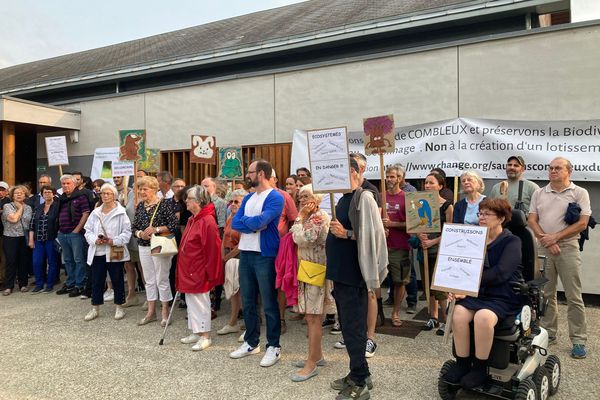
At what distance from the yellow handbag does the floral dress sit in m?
0.04

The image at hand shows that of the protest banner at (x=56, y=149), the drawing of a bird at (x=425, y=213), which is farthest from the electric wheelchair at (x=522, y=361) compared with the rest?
the protest banner at (x=56, y=149)

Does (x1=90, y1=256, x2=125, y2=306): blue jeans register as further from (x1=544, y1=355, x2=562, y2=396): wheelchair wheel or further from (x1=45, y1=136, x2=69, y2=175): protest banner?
(x1=544, y1=355, x2=562, y2=396): wheelchair wheel

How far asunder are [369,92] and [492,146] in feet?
8.08

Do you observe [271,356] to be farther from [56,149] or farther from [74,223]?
[56,149]

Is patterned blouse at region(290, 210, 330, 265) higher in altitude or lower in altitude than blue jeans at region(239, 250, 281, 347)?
higher

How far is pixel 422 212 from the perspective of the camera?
16.7 ft

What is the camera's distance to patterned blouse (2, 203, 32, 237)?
25.3 feet

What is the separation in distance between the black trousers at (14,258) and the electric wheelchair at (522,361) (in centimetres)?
763

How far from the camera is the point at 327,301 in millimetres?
4336

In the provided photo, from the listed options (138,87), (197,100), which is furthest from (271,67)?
(138,87)

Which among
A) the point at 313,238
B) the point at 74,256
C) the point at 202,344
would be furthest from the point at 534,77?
the point at 74,256

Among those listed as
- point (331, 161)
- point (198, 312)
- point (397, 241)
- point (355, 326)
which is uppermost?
point (331, 161)

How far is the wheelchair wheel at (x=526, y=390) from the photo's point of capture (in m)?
3.09

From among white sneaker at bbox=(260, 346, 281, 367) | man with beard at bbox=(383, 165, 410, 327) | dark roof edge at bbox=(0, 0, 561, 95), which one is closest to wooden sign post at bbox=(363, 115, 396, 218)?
man with beard at bbox=(383, 165, 410, 327)
